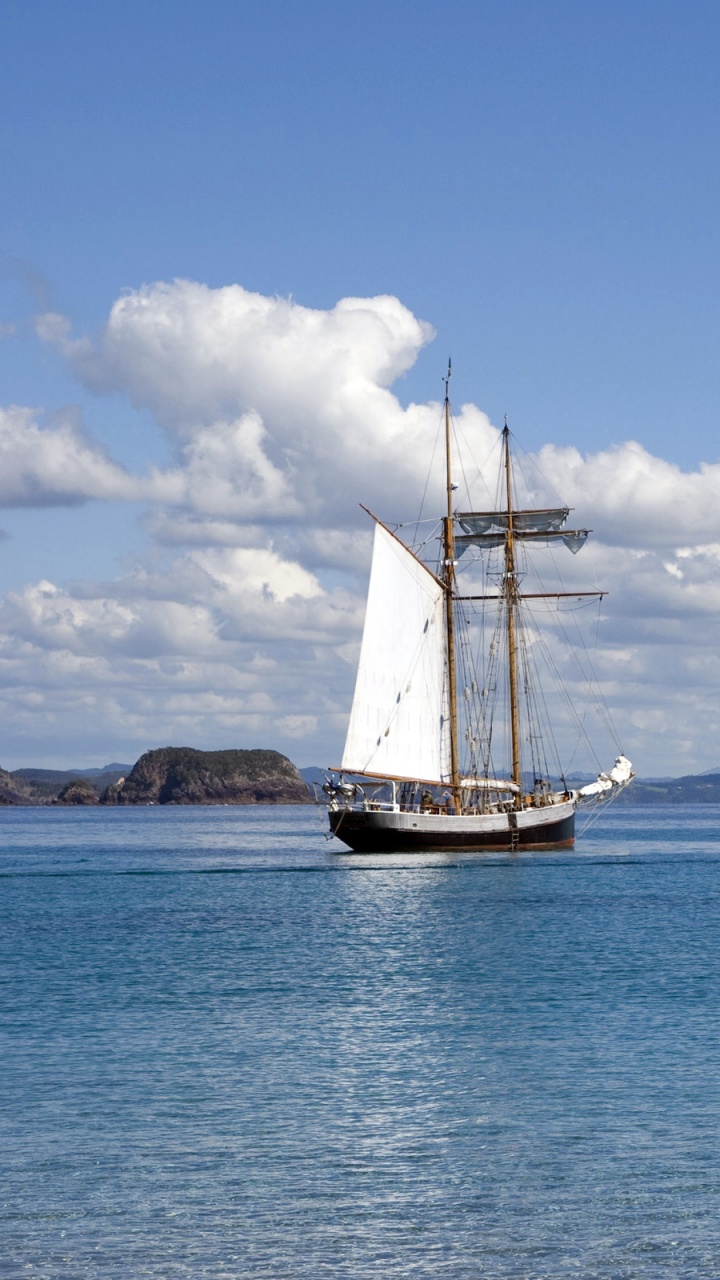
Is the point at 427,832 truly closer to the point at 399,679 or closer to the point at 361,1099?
the point at 399,679

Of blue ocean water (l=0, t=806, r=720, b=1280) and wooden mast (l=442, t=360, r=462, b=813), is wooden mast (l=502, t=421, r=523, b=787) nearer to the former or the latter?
wooden mast (l=442, t=360, r=462, b=813)

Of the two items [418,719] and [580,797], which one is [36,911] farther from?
[580,797]

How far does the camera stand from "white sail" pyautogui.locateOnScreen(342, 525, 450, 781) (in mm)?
102438

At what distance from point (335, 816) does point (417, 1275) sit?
92.7 m

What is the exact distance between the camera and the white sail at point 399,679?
10244cm

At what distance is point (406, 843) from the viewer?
355ft

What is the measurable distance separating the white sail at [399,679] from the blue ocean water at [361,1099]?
3641 cm

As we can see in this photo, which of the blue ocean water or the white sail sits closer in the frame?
the blue ocean water

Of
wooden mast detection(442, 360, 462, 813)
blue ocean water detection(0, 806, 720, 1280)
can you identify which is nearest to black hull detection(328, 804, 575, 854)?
wooden mast detection(442, 360, 462, 813)

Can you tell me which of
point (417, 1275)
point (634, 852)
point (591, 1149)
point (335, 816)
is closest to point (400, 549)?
point (335, 816)

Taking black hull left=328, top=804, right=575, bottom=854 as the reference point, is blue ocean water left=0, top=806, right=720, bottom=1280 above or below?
below

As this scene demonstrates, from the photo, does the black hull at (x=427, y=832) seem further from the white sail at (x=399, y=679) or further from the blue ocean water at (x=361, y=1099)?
the blue ocean water at (x=361, y=1099)

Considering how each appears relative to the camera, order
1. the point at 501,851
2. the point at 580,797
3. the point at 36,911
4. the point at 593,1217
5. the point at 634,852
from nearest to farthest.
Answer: the point at 593,1217 → the point at 36,911 → the point at 501,851 → the point at 580,797 → the point at 634,852

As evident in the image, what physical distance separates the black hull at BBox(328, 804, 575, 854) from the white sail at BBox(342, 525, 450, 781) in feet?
11.4
